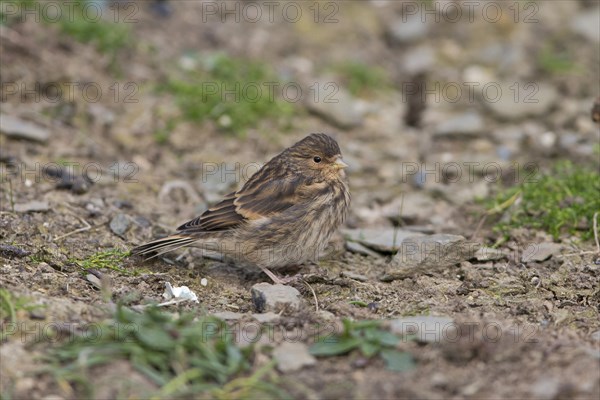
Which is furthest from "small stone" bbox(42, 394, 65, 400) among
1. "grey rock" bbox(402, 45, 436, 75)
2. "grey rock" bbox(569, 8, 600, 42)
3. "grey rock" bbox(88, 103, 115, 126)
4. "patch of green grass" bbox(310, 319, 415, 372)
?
"grey rock" bbox(569, 8, 600, 42)

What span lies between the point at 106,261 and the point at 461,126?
467cm

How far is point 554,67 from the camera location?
405 inches

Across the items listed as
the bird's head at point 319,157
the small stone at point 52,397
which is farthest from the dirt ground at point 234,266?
the bird's head at point 319,157

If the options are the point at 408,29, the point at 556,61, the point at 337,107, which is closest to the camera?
the point at 337,107

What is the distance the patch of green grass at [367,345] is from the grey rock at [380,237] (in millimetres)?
2032

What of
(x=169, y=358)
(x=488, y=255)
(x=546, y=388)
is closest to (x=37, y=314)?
(x=169, y=358)

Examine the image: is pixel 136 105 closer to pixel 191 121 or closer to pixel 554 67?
pixel 191 121

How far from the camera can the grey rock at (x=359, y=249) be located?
271 inches

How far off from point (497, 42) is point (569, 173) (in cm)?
370

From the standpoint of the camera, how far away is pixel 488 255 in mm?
6516

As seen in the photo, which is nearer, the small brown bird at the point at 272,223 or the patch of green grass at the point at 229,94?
the small brown bird at the point at 272,223

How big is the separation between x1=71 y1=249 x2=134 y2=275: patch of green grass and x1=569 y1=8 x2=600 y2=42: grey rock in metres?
7.13

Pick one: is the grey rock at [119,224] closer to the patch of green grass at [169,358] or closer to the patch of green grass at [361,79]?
the patch of green grass at [169,358]

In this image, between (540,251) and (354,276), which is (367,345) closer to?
(354,276)
